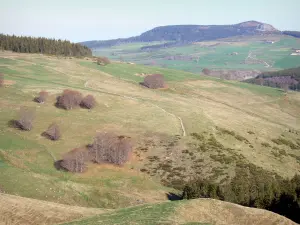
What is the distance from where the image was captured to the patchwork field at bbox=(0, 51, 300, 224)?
48.1m

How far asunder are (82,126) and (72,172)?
1636 centimetres

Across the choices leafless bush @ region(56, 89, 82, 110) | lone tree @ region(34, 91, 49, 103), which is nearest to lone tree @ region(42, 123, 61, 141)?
leafless bush @ region(56, 89, 82, 110)

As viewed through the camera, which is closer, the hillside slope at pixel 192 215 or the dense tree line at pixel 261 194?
the hillside slope at pixel 192 215

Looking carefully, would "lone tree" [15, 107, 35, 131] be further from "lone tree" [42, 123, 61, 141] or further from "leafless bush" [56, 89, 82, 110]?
"leafless bush" [56, 89, 82, 110]

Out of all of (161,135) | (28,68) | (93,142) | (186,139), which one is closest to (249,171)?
(186,139)

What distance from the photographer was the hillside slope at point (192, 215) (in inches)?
1155

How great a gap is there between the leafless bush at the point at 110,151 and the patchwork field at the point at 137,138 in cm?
143

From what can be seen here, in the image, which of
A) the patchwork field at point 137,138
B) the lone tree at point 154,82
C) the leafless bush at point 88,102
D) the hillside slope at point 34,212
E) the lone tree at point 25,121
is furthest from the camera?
the lone tree at point 154,82

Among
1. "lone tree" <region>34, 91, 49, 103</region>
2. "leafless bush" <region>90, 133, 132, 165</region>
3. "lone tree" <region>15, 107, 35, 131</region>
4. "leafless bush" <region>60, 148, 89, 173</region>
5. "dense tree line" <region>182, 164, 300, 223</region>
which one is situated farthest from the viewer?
"lone tree" <region>34, 91, 49, 103</region>

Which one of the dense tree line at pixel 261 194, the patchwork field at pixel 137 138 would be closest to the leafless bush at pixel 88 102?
the patchwork field at pixel 137 138

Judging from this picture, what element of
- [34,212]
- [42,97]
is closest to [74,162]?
[34,212]

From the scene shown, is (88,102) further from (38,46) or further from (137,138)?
(38,46)

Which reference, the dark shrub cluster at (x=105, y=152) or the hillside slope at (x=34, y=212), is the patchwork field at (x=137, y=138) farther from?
the hillside slope at (x=34, y=212)

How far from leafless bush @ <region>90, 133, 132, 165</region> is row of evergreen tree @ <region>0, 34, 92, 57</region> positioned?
107m
